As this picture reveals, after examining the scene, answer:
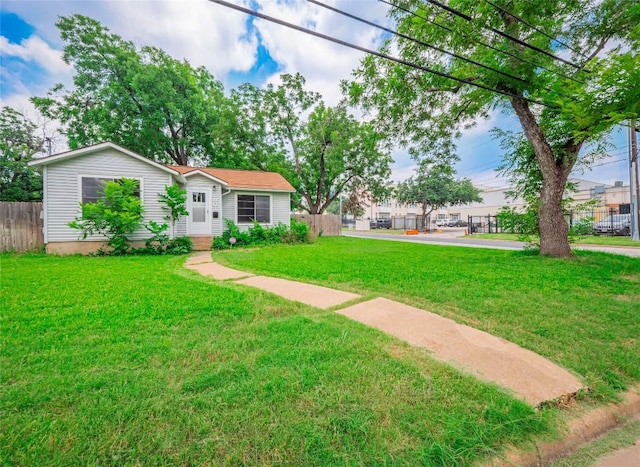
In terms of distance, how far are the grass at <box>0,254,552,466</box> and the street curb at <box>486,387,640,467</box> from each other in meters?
0.08

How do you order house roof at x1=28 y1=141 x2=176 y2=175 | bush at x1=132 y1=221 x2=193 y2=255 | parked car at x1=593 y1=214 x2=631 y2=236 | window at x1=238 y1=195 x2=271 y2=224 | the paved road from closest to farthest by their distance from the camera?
house roof at x1=28 y1=141 x2=176 y2=175 < bush at x1=132 y1=221 x2=193 y2=255 < the paved road < window at x1=238 y1=195 x2=271 y2=224 < parked car at x1=593 y1=214 x2=631 y2=236

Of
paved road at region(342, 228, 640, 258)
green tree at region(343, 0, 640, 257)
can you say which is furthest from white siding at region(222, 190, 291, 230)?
paved road at region(342, 228, 640, 258)

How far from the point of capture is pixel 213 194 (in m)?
11.0

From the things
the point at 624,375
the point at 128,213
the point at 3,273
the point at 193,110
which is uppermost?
the point at 193,110

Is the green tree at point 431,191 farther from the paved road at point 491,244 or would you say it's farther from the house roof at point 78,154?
the house roof at point 78,154

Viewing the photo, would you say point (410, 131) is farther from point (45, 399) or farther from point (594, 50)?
point (45, 399)

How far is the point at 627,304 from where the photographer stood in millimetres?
3699

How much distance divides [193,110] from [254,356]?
17.9 metres

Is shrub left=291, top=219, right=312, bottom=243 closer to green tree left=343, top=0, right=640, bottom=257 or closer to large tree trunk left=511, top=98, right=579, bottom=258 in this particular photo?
green tree left=343, top=0, right=640, bottom=257

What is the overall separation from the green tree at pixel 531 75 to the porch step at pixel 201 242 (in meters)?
7.37

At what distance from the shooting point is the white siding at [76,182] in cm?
835

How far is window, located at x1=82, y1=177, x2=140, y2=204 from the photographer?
873 cm

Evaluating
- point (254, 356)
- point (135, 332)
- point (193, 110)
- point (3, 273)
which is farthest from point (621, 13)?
point (193, 110)

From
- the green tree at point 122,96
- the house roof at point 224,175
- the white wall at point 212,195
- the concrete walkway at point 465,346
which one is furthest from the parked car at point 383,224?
the concrete walkway at point 465,346
